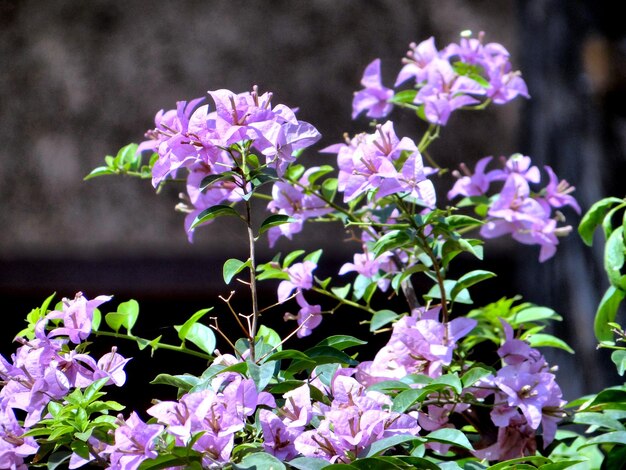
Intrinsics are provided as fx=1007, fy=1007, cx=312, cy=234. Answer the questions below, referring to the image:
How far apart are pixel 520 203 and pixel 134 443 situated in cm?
43

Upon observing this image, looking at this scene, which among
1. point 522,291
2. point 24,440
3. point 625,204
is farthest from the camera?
point 522,291

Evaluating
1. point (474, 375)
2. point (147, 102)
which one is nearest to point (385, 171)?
point (474, 375)

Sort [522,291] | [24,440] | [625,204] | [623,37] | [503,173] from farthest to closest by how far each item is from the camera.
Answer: [522,291], [623,37], [503,173], [625,204], [24,440]

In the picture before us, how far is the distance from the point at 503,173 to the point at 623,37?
958 millimetres

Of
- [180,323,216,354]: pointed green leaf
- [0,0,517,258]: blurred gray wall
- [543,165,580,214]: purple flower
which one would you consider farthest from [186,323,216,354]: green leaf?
[0,0,517,258]: blurred gray wall

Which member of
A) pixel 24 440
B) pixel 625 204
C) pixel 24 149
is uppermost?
pixel 24 149

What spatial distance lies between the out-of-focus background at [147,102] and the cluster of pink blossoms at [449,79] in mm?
1411

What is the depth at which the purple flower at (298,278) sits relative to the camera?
862 mm

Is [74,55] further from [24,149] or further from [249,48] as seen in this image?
[249,48]

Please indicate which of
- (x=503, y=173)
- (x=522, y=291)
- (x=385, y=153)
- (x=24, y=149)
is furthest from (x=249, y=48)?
(x=385, y=153)

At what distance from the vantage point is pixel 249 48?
2.50m

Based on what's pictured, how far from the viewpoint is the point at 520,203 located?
885 millimetres

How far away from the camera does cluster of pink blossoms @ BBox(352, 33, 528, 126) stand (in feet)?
2.87

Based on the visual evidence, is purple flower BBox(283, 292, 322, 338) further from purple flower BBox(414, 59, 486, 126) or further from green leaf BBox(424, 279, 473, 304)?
purple flower BBox(414, 59, 486, 126)
